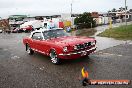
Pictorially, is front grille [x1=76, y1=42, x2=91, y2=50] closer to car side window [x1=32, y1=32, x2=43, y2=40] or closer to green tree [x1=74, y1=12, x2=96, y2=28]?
car side window [x1=32, y1=32, x2=43, y2=40]

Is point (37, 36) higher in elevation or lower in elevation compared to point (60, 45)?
higher

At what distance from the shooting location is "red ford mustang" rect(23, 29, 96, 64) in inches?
376

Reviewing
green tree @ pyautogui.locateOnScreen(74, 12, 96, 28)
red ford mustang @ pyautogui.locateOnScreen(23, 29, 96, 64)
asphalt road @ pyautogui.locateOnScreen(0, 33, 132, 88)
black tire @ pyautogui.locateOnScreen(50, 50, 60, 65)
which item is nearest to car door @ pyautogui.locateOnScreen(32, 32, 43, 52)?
red ford mustang @ pyautogui.locateOnScreen(23, 29, 96, 64)

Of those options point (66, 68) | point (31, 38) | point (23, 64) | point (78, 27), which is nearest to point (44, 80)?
point (66, 68)

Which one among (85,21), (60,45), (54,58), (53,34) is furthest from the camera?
(85,21)

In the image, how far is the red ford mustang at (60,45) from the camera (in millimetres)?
9539

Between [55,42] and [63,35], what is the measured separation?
4.47 ft

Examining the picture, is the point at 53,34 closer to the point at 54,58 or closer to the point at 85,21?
the point at 54,58

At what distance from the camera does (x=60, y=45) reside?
9.61 meters

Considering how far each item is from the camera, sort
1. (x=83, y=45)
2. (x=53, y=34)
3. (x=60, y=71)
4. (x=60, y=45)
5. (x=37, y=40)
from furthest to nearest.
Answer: (x=37, y=40)
(x=53, y=34)
(x=83, y=45)
(x=60, y=45)
(x=60, y=71)

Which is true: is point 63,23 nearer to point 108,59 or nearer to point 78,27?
point 78,27

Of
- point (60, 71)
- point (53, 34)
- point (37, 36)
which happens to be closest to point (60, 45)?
point (60, 71)

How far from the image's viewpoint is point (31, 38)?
41.5ft

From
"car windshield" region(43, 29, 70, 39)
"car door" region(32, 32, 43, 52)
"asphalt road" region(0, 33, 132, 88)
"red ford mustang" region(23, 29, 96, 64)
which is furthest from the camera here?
"car door" region(32, 32, 43, 52)
